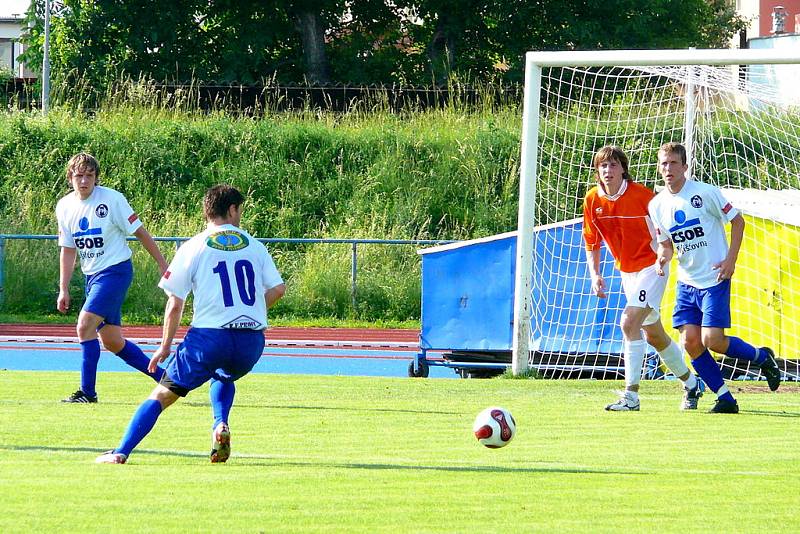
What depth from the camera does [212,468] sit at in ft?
22.7

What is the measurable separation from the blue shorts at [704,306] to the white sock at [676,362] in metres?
0.46

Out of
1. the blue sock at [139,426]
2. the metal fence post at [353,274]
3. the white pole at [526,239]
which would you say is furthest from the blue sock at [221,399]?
the metal fence post at [353,274]

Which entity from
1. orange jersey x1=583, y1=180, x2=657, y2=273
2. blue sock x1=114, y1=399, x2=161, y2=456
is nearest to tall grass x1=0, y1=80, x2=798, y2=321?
orange jersey x1=583, y1=180, x2=657, y2=273

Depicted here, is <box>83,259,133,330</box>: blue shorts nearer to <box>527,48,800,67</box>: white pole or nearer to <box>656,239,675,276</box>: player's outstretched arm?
<box>656,239,675,276</box>: player's outstretched arm

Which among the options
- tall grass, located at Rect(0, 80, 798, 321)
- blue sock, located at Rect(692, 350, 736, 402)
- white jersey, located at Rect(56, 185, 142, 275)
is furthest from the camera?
tall grass, located at Rect(0, 80, 798, 321)

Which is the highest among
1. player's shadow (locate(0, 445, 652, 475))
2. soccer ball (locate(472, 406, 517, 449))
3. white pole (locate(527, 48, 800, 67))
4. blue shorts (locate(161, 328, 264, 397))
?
white pole (locate(527, 48, 800, 67))

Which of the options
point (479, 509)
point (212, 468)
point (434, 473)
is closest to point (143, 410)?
point (212, 468)

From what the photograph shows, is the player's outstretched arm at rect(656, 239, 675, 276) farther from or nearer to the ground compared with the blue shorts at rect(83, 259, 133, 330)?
farther from the ground

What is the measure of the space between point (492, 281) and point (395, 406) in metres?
4.73

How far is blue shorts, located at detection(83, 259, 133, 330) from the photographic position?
1026 centimetres

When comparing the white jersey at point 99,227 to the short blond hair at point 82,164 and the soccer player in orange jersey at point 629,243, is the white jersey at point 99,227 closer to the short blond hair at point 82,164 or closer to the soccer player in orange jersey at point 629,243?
the short blond hair at point 82,164

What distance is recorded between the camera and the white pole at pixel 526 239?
13445 millimetres

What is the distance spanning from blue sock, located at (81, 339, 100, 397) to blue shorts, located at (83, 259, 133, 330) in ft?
0.77

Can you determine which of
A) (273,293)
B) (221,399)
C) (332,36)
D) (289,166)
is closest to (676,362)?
(273,293)
